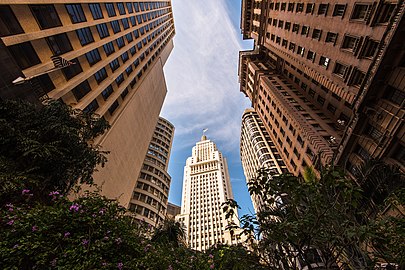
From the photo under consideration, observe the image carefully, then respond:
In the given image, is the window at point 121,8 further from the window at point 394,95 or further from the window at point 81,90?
the window at point 394,95

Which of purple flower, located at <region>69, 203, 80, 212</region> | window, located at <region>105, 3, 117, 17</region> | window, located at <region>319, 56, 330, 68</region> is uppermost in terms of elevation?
window, located at <region>105, 3, 117, 17</region>

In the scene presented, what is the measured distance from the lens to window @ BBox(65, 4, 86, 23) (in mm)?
20547

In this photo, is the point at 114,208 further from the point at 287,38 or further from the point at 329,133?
the point at 287,38

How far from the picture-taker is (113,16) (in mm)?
28859

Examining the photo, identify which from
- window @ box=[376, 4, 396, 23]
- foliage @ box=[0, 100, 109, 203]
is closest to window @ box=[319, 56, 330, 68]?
window @ box=[376, 4, 396, 23]

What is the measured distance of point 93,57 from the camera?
24484 mm

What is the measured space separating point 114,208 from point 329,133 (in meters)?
31.4

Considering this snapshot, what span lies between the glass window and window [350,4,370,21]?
28.9 m

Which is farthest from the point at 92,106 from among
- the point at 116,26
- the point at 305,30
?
the point at 305,30

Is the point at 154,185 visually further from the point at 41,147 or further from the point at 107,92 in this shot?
the point at 41,147

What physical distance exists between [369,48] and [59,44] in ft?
96.6

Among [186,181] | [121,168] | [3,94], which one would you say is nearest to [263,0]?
[121,168]

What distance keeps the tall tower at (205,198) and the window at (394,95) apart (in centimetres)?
6400

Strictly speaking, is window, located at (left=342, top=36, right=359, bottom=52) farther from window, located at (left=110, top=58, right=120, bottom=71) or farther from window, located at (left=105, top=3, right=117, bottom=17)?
window, located at (left=105, top=3, right=117, bottom=17)
